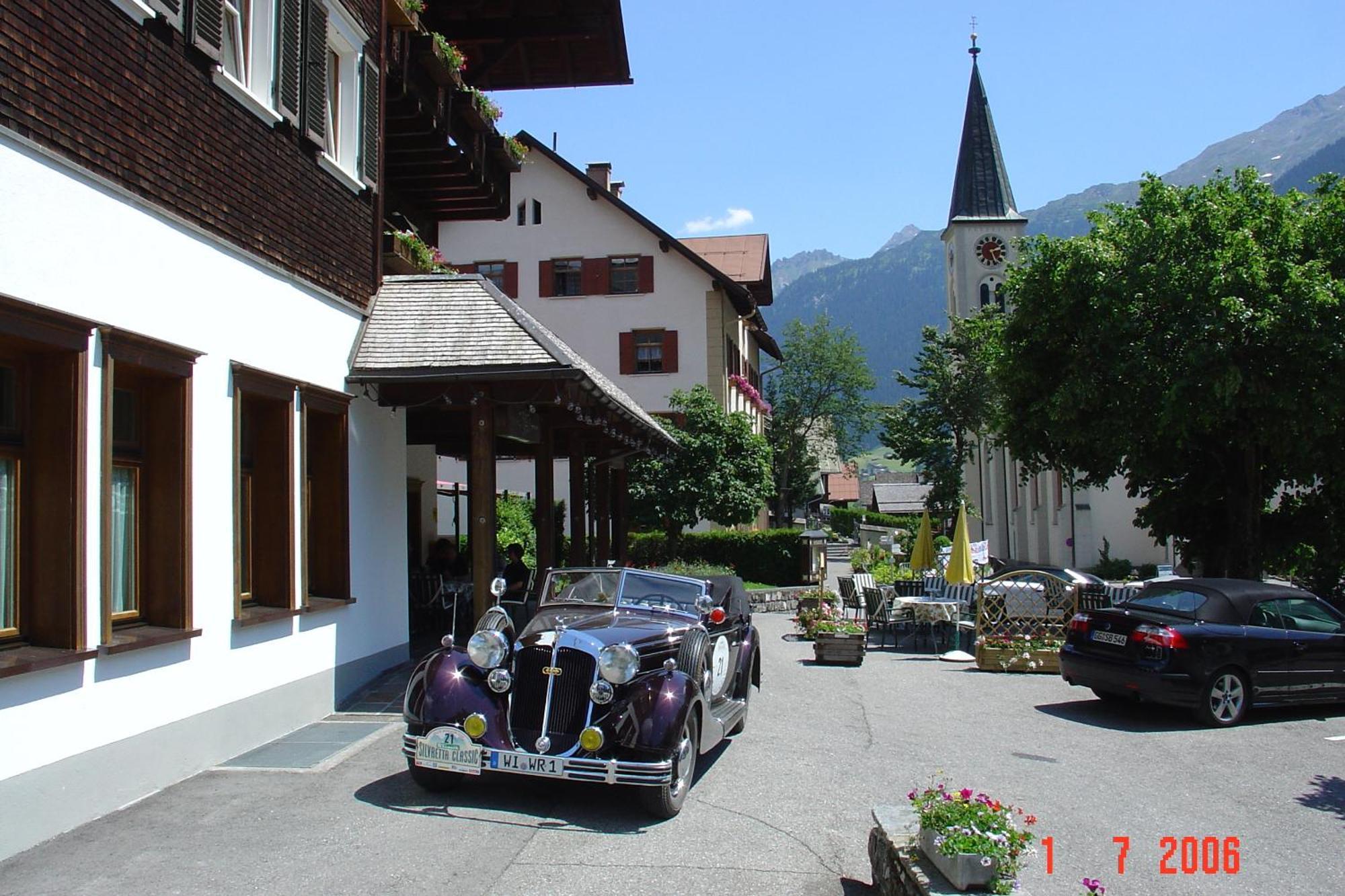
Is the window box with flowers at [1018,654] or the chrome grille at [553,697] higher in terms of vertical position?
the chrome grille at [553,697]

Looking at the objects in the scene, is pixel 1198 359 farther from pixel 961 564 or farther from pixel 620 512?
pixel 620 512

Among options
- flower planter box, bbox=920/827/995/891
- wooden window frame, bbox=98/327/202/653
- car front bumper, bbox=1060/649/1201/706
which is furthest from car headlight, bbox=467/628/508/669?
car front bumper, bbox=1060/649/1201/706

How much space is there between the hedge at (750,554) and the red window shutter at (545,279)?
10.3m

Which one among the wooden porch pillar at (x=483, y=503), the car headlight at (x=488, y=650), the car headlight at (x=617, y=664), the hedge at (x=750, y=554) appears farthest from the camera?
the hedge at (x=750, y=554)

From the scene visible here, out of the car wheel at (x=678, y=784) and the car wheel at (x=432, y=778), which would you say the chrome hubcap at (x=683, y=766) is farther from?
the car wheel at (x=432, y=778)

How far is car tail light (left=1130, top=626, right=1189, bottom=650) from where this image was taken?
10688mm

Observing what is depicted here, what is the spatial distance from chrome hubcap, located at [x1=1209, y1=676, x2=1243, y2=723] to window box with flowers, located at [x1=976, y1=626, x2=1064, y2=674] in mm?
4337

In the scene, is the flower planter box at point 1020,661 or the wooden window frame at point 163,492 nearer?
the wooden window frame at point 163,492

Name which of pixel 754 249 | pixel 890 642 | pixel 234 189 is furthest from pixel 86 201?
pixel 754 249

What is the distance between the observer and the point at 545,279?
1422 inches

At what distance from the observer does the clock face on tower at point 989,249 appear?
6003 cm

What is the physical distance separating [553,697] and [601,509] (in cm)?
1373

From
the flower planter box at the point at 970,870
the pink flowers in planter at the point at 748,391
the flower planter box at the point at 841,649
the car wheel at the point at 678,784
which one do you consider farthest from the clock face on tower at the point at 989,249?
the flower planter box at the point at 970,870

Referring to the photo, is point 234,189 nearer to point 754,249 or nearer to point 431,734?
point 431,734
